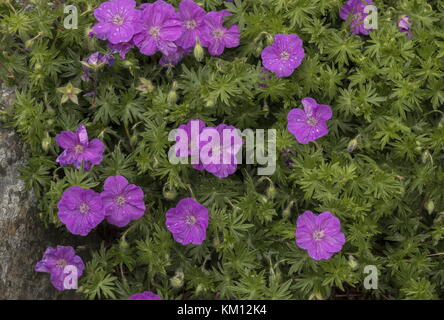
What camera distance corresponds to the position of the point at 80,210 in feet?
9.82

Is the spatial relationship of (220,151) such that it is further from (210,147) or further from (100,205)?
(100,205)

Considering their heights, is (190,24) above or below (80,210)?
above

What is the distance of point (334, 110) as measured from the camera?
333cm

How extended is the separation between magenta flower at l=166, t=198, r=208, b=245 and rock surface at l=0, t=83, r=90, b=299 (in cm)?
72

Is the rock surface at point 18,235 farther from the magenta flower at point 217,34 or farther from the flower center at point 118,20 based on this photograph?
the magenta flower at point 217,34

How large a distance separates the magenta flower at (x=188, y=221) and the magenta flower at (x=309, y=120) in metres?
0.65

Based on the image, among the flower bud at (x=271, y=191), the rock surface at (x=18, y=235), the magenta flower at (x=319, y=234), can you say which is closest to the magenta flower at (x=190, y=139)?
the flower bud at (x=271, y=191)

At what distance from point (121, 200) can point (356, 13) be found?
1.75m

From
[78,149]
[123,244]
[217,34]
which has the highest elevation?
[217,34]

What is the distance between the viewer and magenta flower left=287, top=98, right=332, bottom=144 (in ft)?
10.2

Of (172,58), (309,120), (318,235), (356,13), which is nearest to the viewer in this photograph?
(318,235)

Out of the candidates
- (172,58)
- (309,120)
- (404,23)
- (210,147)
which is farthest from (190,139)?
(404,23)

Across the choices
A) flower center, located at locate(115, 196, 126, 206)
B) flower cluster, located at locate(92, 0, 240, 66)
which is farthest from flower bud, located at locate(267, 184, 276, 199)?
flower cluster, located at locate(92, 0, 240, 66)

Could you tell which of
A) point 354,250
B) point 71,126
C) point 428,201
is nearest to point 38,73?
point 71,126
